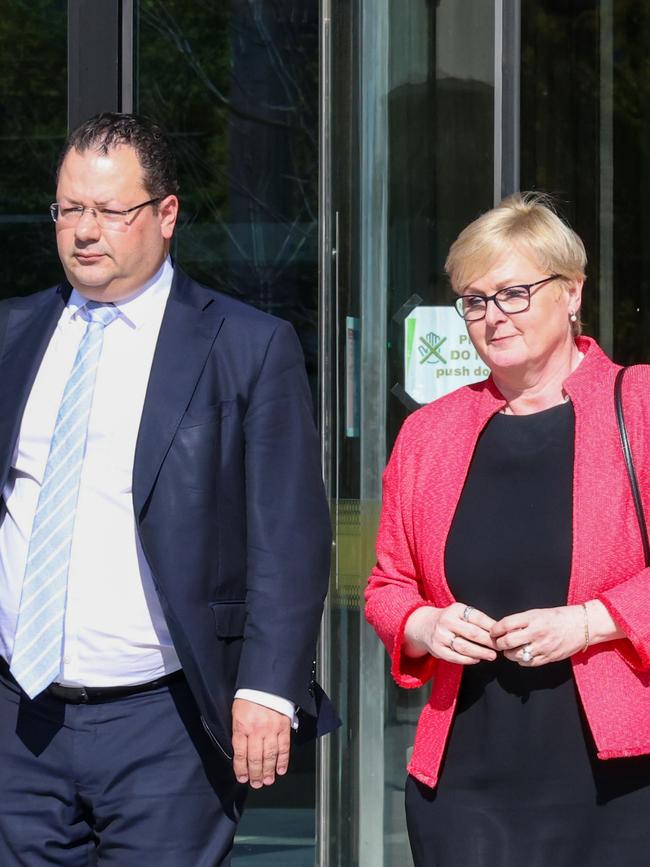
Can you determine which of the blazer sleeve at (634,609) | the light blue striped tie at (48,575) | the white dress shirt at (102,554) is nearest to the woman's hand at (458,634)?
the blazer sleeve at (634,609)

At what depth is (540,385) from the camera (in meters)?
2.93

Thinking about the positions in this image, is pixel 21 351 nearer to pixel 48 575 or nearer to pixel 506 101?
pixel 48 575

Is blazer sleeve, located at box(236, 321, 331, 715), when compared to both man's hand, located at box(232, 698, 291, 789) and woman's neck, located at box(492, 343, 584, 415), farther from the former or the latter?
woman's neck, located at box(492, 343, 584, 415)

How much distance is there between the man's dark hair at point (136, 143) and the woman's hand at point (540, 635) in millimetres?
1135

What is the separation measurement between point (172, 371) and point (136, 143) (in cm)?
48

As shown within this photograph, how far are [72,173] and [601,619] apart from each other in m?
1.36

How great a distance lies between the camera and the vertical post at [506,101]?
14.9ft

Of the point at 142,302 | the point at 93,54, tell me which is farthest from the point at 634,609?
the point at 93,54

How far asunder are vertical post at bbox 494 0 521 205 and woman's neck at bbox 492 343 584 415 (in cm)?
173

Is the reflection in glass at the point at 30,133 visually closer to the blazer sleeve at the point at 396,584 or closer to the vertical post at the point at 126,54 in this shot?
the vertical post at the point at 126,54

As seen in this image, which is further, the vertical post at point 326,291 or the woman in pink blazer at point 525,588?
the vertical post at point 326,291

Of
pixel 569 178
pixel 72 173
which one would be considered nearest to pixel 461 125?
pixel 569 178

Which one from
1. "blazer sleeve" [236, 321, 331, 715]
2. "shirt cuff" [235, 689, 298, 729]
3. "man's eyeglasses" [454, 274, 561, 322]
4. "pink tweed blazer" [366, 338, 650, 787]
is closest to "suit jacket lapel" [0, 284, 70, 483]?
"blazer sleeve" [236, 321, 331, 715]

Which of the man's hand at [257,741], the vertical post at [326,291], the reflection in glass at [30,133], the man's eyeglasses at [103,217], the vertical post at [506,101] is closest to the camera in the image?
the man's hand at [257,741]
